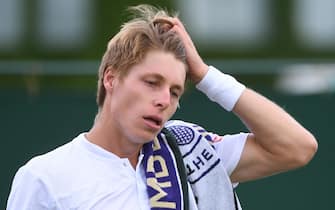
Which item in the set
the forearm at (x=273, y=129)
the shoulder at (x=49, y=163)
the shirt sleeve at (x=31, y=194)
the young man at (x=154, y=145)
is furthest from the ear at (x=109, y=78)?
the forearm at (x=273, y=129)

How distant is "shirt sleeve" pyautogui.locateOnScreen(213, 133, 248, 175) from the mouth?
0.42 meters

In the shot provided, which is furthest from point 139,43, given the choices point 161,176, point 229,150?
point 229,150

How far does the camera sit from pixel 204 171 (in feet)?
13.8

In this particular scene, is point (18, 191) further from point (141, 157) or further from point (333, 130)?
point (333, 130)

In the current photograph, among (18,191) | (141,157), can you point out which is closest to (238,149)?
(141,157)

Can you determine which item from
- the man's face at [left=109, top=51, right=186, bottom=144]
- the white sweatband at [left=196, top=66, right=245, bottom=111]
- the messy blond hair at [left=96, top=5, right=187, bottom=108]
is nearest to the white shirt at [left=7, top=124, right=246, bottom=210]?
the man's face at [left=109, top=51, right=186, bottom=144]

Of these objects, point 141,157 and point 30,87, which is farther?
point 30,87

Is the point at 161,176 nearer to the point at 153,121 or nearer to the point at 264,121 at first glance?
the point at 153,121

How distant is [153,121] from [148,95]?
91 mm

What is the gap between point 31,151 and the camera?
24.2 ft

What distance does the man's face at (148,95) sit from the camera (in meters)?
3.96

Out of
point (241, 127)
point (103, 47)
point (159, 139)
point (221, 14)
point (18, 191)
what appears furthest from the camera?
point (221, 14)

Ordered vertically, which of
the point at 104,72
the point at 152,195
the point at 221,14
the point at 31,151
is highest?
the point at 104,72

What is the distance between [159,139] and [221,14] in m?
12.1
